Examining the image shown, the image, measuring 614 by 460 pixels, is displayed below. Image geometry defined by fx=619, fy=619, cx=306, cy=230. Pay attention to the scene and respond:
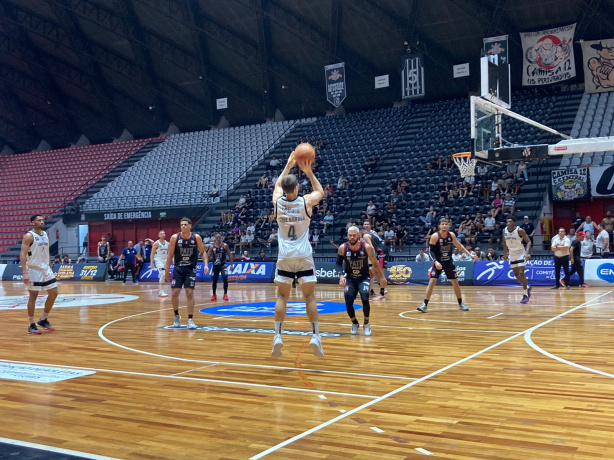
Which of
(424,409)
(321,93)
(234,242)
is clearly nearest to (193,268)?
(424,409)

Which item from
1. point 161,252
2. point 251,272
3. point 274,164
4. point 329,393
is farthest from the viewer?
point 274,164

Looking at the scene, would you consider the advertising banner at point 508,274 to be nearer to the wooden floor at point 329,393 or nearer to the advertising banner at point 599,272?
the advertising banner at point 599,272

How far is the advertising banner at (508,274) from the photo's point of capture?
20.3 m

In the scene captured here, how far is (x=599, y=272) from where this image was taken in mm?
19672

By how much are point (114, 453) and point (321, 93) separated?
32.7 m

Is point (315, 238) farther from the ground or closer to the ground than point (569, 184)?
closer to the ground

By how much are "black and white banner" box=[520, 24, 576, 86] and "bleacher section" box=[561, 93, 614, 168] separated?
169 centimetres

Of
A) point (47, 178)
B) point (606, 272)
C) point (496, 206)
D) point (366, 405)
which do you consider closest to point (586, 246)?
point (606, 272)

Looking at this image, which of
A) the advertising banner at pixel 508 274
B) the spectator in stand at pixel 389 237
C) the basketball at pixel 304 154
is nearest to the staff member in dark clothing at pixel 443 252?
the basketball at pixel 304 154

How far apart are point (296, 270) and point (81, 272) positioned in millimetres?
24829

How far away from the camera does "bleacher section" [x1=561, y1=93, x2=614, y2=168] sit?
987 inches

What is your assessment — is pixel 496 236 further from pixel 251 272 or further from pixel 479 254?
pixel 251 272

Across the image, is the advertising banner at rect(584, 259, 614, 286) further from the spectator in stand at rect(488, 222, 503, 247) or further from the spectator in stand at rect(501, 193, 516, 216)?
the spectator in stand at rect(501, 193, 516, 216)

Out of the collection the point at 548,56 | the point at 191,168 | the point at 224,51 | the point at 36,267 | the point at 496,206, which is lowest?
the point at 36,267
